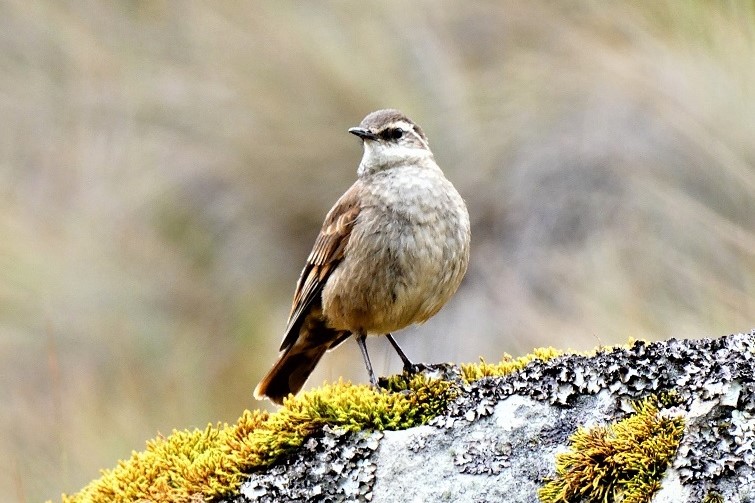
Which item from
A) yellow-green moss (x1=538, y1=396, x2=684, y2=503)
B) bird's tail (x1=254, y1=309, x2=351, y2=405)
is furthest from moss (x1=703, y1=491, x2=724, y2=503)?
bird's tail (x1=254, y1=309, x2=351, y2=405)

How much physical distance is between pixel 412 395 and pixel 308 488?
0.45 meters

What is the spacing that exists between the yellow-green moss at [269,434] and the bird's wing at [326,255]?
3.36 ft

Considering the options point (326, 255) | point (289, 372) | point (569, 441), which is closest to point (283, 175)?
point (326, 255)

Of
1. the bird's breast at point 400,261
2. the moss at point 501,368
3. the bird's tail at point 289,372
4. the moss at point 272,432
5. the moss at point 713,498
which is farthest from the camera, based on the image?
the bird's tail at point 289,372

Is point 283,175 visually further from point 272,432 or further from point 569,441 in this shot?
point 569,441

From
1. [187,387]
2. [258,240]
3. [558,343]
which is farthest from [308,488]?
[258,240]

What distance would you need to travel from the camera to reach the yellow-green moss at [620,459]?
2357mm

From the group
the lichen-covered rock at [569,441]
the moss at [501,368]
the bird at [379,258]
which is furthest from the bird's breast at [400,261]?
the lichen-covered rock at [569,441]

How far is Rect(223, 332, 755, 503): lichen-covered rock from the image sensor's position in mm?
2328

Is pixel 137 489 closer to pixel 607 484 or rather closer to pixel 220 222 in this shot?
pixel 607 484

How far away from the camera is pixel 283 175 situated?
5.25m

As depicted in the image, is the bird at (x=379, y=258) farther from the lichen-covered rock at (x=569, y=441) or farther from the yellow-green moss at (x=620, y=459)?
the yellow-green moss at (x=620, y=459)

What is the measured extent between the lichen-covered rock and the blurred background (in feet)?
4.81

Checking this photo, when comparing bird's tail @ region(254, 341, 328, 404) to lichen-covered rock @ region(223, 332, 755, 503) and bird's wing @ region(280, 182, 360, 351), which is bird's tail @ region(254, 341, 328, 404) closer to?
bird's wing @ region(280, 182, 360, 351)
